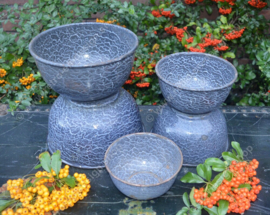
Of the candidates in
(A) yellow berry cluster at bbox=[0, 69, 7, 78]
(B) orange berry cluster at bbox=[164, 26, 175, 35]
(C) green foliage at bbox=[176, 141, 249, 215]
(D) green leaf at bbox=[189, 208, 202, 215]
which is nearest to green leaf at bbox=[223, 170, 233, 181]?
(C) green foliage at bbox=[176, 141, 249, 215]

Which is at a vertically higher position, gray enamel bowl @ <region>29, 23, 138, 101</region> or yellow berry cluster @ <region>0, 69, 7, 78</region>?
gray enamel bowl @ <region>29, 23, 138, 101</region>

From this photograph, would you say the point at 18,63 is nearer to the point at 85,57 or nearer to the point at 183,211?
the point at 85,57

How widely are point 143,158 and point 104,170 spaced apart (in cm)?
13

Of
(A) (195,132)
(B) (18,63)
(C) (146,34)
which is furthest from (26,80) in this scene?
(A) (195,132)

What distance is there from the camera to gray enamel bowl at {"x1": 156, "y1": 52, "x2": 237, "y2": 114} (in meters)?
0.75

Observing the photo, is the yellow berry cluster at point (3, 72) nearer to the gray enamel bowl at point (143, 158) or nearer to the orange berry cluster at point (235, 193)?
the gray enamel bowl at point (143, 158)

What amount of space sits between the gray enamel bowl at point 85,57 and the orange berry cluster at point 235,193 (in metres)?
0.36

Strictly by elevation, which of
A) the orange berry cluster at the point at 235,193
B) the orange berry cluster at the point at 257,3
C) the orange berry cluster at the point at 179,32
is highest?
the orange berry cluster at the point at 257,3

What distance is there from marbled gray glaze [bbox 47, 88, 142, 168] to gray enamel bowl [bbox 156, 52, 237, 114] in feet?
0.44

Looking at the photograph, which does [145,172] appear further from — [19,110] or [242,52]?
[242,52]

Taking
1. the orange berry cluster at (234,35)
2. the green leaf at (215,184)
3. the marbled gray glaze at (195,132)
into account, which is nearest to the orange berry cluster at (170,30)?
the orange berry cluster at (234,35)

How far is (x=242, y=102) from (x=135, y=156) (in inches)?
30.1

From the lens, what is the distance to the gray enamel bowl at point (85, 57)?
689 mm

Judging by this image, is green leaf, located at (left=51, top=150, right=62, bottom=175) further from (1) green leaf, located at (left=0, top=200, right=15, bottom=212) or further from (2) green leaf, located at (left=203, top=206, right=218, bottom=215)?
(2) green leaf, located at (left=203, top=206, right=218, bottom=215)
